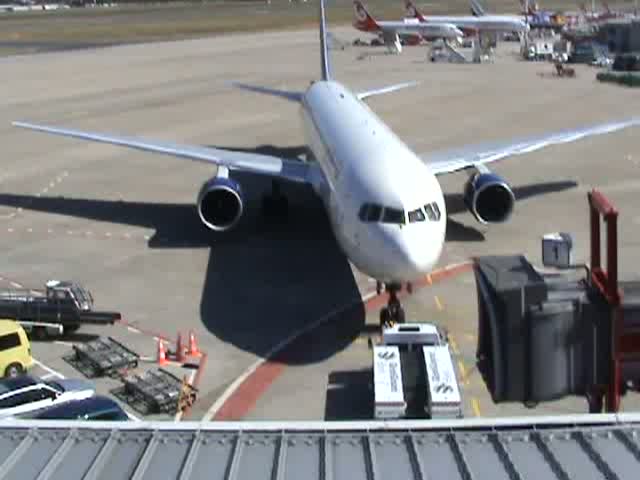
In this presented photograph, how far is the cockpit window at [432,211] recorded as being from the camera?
927 inches

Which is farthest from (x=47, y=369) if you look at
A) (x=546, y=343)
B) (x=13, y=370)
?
(x=546, y=343)

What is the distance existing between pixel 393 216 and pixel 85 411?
763 cm

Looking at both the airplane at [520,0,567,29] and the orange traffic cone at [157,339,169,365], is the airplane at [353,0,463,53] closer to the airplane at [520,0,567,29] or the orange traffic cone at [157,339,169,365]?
the airplane at [520,0,567,29]

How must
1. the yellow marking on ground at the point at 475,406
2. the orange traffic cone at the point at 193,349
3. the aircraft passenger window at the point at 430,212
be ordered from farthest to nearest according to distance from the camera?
the orange traffic cone at the point at 193,349, the aircraft passenger window at the point at 430,212, the yellow marking on ground at the point at 475,406

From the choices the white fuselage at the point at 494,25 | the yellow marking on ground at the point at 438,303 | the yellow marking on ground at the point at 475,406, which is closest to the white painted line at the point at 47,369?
the yellow marking on ground at the point at 475,406

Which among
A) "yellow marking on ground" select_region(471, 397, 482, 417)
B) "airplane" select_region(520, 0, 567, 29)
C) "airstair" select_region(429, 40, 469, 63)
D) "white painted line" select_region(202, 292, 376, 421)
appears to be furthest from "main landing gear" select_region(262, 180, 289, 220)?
"airplane" select_region(520, 0, 567, 29)

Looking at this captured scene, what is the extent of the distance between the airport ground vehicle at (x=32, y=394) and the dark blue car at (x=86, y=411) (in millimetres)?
513

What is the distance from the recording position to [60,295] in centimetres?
2606

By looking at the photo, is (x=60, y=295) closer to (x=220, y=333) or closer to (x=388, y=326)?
(x=220, y=333)

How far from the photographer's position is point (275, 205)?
3603 cm

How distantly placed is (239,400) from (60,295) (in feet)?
21.7

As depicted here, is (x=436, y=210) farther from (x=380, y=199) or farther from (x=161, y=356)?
(x=161, y=356)

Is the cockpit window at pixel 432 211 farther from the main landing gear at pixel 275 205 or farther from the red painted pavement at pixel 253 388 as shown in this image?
the main landing gear at pixel 275 205

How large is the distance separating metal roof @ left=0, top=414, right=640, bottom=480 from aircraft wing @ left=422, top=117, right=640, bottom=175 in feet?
78.5
